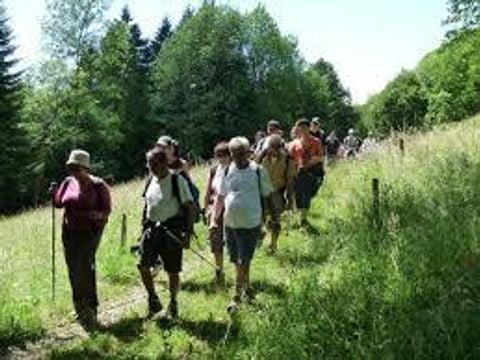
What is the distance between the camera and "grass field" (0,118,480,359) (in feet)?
24.4

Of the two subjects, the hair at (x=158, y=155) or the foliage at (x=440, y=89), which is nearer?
the hair at (x=158, y=155)

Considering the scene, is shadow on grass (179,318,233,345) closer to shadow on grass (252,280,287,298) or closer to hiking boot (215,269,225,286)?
shadow on grass (252,280,287,298)

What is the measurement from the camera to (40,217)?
24.2 metres

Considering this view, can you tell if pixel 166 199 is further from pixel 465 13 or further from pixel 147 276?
pixel 465 13

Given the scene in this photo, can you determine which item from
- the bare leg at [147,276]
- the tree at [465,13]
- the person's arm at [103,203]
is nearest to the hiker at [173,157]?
the person's arm at [103,203]

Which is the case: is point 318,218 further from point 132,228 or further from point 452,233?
point 452,233

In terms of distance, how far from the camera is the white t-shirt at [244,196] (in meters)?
10.9

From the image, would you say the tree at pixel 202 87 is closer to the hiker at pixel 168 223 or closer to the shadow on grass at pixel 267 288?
the shadow on grass at pixel 267 288

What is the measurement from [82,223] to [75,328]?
1.29 m

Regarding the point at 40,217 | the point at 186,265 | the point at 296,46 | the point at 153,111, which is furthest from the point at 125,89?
the point at 186,265

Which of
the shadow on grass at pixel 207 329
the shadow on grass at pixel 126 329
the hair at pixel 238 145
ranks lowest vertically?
the shadow on grass at pixel 126 329

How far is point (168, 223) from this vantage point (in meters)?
10.8

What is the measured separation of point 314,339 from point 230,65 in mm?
68051

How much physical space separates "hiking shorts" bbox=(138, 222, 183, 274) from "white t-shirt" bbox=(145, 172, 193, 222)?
0.18 meters
